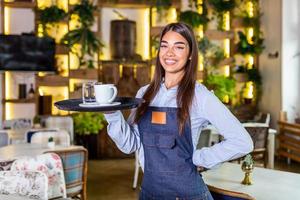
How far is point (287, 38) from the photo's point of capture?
633 centimetres

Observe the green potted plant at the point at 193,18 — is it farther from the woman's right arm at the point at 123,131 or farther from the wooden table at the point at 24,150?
the woman's right arm at the point at 123,131

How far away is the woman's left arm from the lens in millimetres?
1395

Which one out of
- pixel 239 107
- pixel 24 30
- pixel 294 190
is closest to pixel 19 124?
pixel 24 30

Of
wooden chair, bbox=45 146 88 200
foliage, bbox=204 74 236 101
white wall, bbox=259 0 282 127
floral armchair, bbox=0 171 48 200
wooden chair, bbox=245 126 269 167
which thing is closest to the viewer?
floral armchair, bbox=0 171 48 200

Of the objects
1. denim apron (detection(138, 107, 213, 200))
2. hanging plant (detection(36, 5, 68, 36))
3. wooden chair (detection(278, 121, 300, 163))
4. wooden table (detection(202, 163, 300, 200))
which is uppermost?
hanging plant (detection(36, 5, 68, 36))

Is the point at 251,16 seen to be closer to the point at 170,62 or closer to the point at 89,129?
the point at 89,129

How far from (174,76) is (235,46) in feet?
18.6

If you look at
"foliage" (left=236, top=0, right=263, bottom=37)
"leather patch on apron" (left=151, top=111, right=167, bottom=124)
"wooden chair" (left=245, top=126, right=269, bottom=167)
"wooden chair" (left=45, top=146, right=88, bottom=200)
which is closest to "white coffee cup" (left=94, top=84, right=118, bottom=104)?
"leather patch on apron" (left=151, top=111, right=167, bottom=124)

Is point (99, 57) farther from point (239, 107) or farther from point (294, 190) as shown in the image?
point (294, 190)

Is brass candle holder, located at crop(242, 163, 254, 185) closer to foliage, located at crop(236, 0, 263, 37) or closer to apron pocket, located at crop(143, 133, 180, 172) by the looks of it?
apron pocket, located at crop(143, 133, 180, 172)

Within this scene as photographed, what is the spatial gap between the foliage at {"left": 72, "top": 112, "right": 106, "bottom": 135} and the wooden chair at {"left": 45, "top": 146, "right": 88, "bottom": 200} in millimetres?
2675

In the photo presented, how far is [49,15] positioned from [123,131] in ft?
16.5

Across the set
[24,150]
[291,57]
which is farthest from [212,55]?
[24,150]

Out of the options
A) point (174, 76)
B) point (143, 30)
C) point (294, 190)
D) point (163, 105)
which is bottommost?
point (294, 190)
